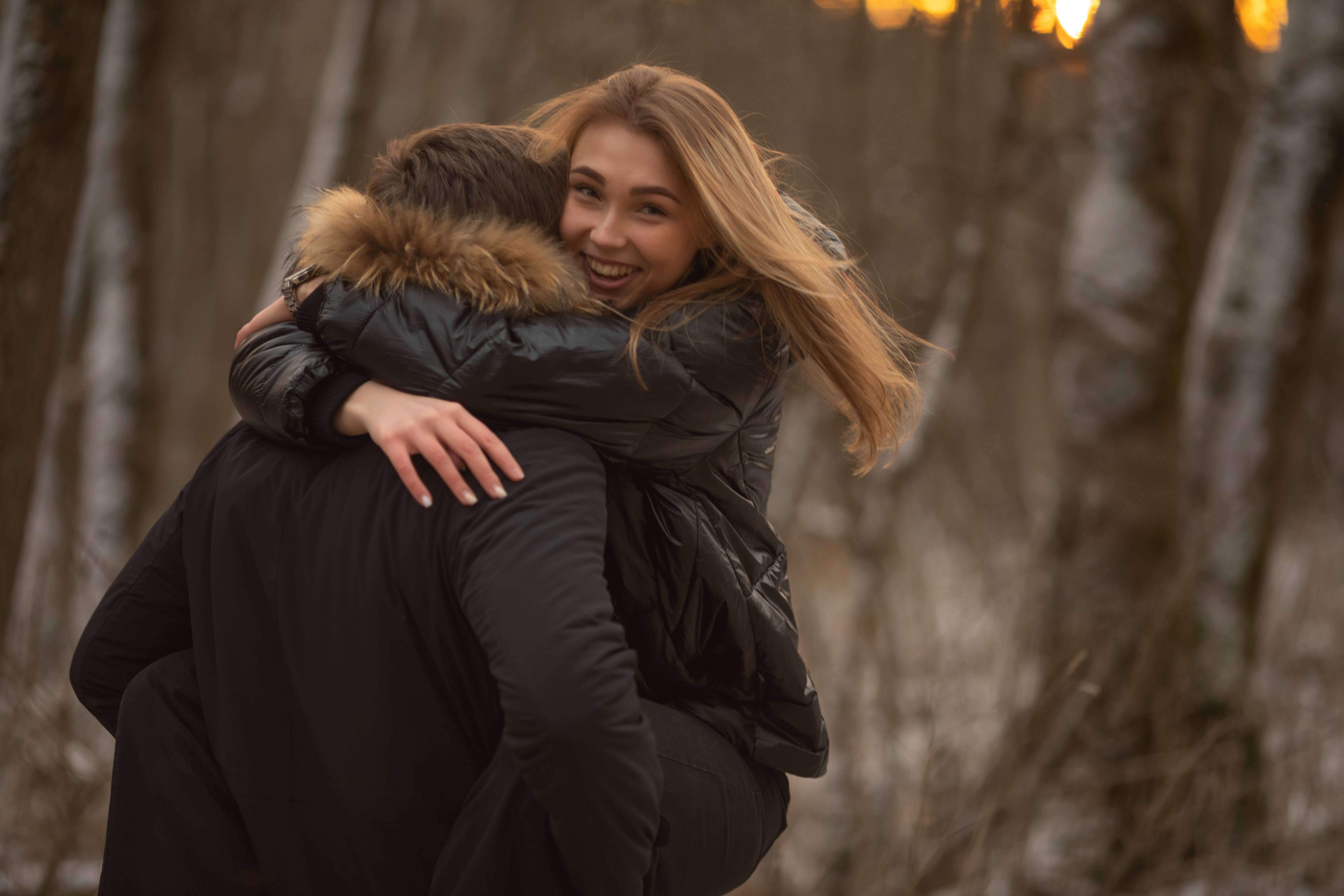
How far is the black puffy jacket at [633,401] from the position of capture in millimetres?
1456

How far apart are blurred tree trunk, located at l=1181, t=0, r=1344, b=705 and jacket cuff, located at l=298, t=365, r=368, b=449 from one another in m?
3.56

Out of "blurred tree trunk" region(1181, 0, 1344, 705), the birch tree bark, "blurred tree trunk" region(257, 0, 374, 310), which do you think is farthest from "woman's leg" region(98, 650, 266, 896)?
"blurred tree trunk" region(257, 0, 374, 310)

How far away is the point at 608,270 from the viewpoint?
1.93m

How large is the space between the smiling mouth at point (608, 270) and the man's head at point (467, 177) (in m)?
0.20

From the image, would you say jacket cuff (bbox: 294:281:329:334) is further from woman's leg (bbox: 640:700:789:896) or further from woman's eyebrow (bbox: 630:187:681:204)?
woman's leg (bbox: 640:700:789:896)

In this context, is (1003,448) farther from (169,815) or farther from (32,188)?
(169,815)

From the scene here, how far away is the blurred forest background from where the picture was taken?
3.21 m

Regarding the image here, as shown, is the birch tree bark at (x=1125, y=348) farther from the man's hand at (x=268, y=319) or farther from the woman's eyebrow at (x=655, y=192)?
the man's hand at (x=268, y=319)

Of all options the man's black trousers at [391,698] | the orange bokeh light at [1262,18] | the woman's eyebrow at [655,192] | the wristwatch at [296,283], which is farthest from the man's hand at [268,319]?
the orange bokeh light at [1262,18]

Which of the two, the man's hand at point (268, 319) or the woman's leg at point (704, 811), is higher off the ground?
the man's hand at point (268, 319)

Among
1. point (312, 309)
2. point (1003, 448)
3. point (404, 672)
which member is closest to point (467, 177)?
point (312, 309)

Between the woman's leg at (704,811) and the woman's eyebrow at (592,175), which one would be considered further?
the woman's eyebrow at (592,175)

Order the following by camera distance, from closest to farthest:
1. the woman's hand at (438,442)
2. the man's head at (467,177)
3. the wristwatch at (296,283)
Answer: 1. the woman's hand at (438,442)
2. the man's head at (467,177)
3. the wristwatch at (296,283)

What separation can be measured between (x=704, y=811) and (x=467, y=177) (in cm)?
104
